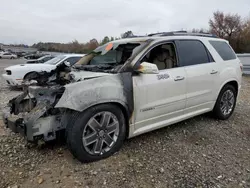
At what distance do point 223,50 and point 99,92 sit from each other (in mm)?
3023

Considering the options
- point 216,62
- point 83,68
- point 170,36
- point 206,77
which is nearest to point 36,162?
point 83,68

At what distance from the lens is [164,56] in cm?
378

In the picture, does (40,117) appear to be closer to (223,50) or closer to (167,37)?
(167,37)

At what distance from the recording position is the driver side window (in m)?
3.64

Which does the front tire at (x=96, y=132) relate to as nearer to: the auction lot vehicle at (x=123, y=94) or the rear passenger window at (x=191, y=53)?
the auction lot vehicle at (x=123, y=94)

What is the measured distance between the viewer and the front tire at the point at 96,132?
2.69 metres

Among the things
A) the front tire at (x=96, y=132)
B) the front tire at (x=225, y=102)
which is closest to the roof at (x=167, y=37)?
the front tire at (x=225, y=102)

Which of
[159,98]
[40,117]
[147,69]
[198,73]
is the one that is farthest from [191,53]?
[40,117]

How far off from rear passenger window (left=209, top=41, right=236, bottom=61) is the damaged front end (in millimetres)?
3174

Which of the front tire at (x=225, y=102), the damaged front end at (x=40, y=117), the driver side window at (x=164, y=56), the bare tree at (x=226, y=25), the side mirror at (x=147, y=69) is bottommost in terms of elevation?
the front tire at (x=225, y=102)

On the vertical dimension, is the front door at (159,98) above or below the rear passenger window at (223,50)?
below

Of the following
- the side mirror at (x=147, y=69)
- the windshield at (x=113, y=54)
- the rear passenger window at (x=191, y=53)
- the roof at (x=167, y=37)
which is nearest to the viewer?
the side mirror at (x=147, y=69)

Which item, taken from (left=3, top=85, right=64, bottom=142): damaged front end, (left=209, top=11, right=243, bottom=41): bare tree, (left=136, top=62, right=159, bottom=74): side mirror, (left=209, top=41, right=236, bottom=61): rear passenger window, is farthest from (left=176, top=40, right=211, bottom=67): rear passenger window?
(left=209, top=11, right=243, bottom=41): bare tree

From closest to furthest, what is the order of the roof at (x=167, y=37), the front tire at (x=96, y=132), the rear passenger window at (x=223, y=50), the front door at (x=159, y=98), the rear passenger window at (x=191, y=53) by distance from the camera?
the front tire at (x=96, y=132) < the front door at (x=159, y=98) < the roof at (x=167, y=37) < the rear passenger window at (x=191, y=53) < the rear passenger window at (x=223, y=50)
